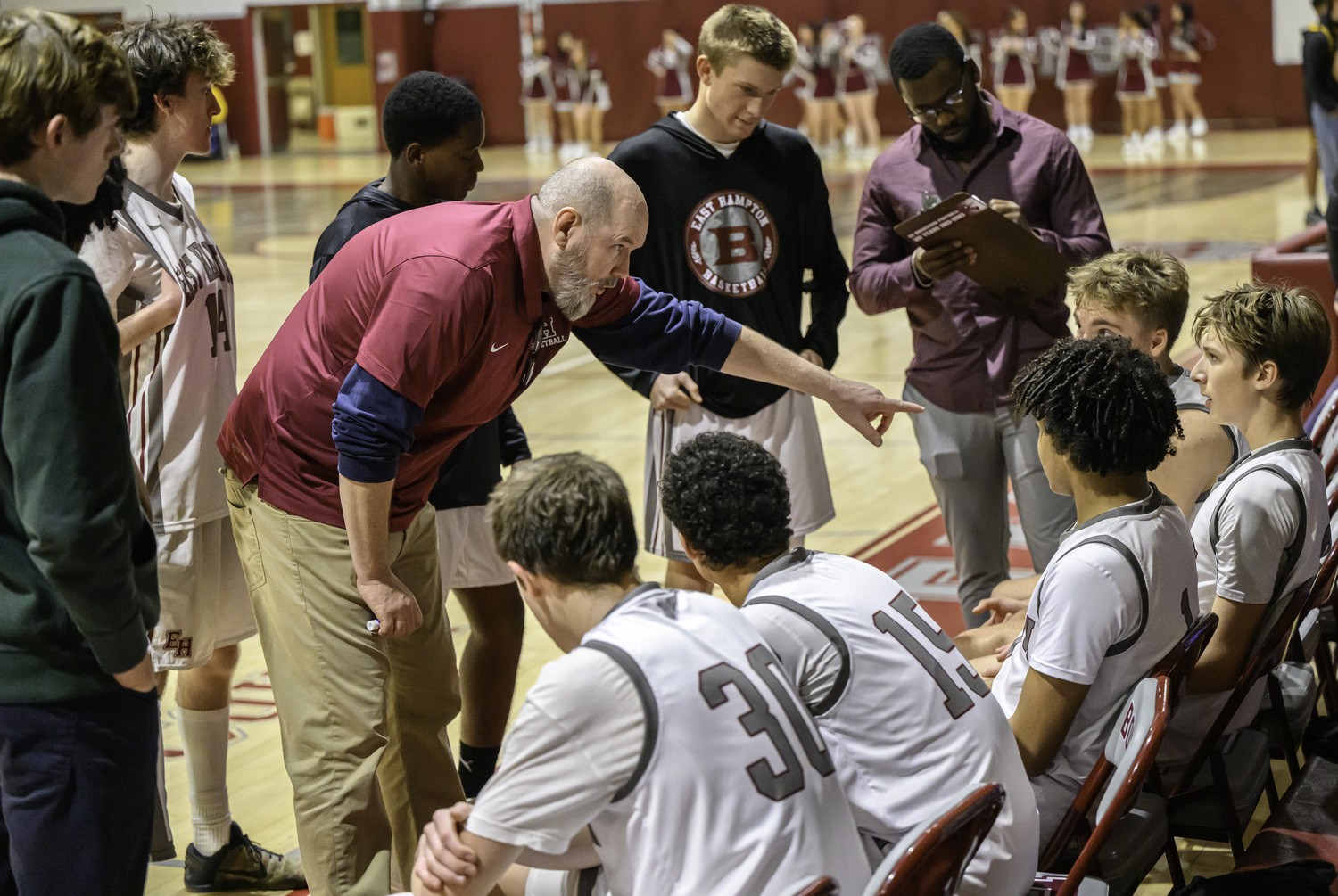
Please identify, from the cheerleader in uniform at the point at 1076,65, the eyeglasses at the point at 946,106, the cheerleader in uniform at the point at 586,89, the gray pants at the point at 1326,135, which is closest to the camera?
the eyeglasses at the point at 946,106

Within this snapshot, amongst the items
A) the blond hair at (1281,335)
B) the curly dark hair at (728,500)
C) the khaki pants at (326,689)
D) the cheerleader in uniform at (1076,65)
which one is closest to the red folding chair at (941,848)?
the curly dark hair at (728,500)

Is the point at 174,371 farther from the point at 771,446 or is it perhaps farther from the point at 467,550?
the point at 771,446

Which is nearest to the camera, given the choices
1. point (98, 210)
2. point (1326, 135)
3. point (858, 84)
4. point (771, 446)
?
point (98, 210)

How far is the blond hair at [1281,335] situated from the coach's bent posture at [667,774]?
1.61m

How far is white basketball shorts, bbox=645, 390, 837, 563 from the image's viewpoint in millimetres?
3891

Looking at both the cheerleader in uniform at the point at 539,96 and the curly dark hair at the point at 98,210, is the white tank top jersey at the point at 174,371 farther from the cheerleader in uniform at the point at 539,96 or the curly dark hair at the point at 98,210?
the cheerleader in uniform at the point at 539,96

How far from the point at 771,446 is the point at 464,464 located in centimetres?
89

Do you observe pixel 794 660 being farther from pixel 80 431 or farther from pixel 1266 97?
pixel 1266 97

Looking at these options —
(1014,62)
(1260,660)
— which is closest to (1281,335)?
(1260,660)

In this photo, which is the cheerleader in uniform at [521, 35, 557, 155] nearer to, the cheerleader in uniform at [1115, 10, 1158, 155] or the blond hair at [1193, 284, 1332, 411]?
the cheerleader in uniform at [1115, 10, 1158, 155]

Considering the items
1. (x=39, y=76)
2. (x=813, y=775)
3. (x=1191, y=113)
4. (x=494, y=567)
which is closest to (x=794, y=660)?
(x=813, y=775)

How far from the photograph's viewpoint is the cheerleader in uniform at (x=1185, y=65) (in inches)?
877

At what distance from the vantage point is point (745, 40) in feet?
11.9

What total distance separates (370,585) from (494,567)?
1.03 meters
